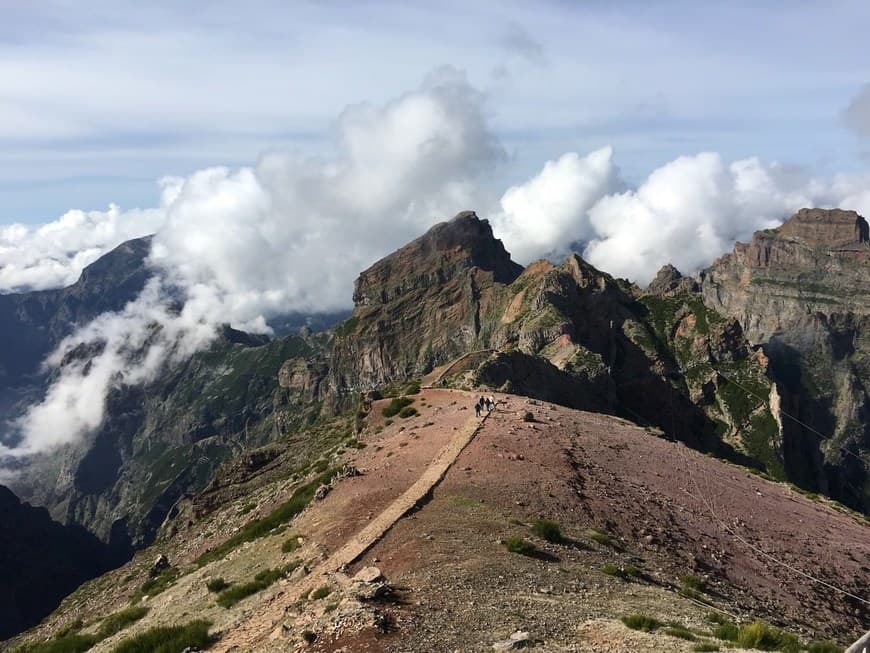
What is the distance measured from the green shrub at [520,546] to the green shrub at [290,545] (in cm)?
1111

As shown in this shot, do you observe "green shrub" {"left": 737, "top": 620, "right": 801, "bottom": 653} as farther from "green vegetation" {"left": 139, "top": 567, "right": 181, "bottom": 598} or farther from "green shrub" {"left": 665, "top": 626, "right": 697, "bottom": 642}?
"green vegetation" {"left": 139, "top": 567, "right": 181, "bottom": 598}

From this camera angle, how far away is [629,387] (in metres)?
165

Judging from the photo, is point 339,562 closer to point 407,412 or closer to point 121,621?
point 121,621

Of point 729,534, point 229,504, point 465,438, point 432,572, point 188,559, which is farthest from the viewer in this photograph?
point 229,504

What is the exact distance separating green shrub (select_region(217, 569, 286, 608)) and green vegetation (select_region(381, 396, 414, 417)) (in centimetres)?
3417

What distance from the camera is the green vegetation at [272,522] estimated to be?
40.9 metres

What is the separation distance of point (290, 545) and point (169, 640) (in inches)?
325

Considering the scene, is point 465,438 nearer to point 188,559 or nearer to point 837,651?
point 188,559

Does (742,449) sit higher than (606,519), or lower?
lower

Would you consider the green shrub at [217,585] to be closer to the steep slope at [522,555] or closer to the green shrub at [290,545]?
the steep slope at [522,555]

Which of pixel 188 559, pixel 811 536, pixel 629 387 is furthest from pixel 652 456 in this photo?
pixel 629 387

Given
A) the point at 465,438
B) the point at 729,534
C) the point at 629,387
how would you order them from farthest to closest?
the point at 629,387
the point at 465,438
the point at 729,534

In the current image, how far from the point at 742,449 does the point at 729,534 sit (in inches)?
6067

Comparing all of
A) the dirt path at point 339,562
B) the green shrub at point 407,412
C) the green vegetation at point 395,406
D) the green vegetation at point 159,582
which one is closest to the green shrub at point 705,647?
the dirt path at point 339,562
